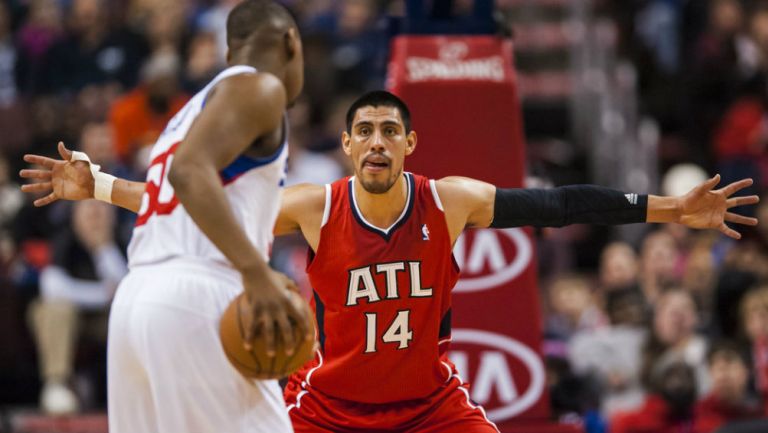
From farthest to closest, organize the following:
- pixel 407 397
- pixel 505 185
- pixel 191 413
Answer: pixel 505 185, pixel 407 397, pixel 191 413

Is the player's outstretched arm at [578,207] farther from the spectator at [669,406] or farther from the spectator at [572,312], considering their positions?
the spectator at [572,312]

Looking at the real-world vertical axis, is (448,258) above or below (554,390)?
above

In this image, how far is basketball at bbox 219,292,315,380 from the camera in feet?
13.2

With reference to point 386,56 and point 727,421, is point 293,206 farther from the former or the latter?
point 727,421

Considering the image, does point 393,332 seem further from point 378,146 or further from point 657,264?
point 657,264

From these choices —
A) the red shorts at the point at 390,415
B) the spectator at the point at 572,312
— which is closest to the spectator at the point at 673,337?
the spectator at the point at 572,312

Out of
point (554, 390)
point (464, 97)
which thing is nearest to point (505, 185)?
point (464, 97)

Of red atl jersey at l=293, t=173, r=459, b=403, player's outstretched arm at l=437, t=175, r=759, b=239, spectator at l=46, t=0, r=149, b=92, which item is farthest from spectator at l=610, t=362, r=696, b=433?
spectator at l=46, t=0, r=149, b=92

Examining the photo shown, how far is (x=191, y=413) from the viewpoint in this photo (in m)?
4.09

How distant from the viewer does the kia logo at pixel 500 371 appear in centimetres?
746

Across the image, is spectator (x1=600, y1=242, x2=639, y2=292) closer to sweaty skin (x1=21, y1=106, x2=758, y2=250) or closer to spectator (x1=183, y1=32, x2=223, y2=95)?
sweaty skin (x1=21, y1=106, x2=758, y2=250)

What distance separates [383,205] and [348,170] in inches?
224

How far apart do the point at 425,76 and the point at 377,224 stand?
2.01 metres

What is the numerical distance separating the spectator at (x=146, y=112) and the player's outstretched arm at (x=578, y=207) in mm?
6761
